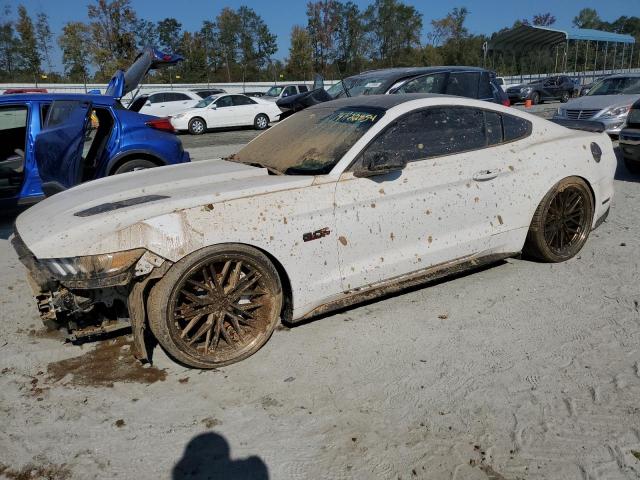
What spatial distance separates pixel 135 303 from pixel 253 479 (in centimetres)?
119

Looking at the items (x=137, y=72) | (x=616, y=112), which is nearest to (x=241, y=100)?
(x=616, y=112)

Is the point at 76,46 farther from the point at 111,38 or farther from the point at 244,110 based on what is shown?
the point at 244,110

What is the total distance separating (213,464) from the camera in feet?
7.66

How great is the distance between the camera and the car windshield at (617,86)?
1206cm

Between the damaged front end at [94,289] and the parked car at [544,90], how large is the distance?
1164 inches

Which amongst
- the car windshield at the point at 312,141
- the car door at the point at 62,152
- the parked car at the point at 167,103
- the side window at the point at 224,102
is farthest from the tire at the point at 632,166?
the parked car at the point at 167,103

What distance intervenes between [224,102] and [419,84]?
13.0 metres

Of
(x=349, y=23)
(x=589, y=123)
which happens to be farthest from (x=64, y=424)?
(x=349, y=23)

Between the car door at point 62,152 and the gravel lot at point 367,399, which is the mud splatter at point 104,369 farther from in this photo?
the car door at point 62,152

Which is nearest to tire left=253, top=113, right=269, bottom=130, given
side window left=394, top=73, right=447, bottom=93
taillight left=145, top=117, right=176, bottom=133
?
side window left=394, top=73, right=447, bottom=93

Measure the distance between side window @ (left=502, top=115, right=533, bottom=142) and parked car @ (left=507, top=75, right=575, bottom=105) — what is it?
2707cm

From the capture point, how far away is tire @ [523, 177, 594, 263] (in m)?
4.20

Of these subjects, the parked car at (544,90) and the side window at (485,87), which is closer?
the side window at (485,87)

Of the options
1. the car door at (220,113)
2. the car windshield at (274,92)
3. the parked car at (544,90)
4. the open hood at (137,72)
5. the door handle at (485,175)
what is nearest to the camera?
the door handle at (485,175)
